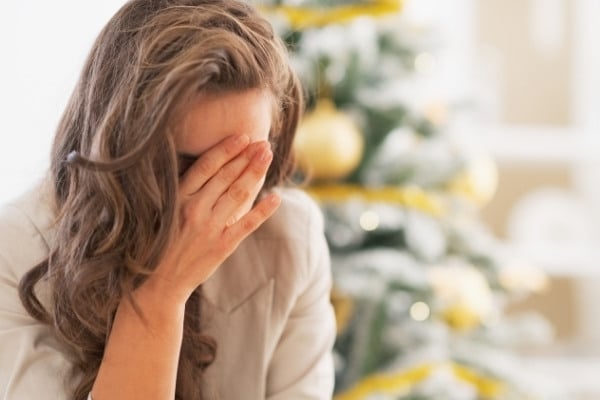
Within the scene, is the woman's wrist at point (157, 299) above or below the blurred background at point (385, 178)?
above

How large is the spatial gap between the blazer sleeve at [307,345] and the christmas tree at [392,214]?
76 cm

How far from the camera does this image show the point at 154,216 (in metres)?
1.20

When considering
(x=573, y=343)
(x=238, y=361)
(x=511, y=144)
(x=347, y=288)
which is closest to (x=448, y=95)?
(x=347, y=288)

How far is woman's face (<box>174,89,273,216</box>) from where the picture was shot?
1.17m

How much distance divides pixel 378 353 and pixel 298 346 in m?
0.94

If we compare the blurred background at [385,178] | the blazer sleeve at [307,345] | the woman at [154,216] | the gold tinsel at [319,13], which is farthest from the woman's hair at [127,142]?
the gold tinsel at [319,13]

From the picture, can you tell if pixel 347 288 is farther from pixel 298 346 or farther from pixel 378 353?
pixel 298 346

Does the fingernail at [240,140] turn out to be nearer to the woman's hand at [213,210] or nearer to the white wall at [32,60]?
the woman's hand at [213,210]

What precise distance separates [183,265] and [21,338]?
252 millimetres

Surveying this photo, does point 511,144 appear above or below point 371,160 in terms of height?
below

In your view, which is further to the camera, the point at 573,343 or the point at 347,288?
the point at 573,343

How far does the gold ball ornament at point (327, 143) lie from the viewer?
2342 mm

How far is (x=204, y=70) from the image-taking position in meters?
1.15

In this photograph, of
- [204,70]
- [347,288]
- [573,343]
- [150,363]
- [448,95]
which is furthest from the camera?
[573,343]
